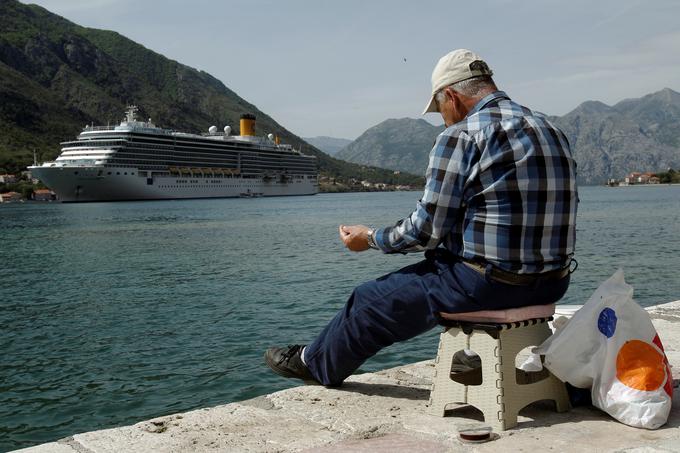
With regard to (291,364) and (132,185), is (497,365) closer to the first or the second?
(291,364)

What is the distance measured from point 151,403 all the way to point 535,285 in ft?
12.0

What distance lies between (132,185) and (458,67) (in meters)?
74.6

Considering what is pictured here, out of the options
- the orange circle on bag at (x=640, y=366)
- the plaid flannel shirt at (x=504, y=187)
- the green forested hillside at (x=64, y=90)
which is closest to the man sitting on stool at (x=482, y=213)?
the plaid flannel shirt at (x=504, y=187)

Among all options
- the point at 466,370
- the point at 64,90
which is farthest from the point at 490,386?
the point at 64,90

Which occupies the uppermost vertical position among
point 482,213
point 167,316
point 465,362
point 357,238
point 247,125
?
point 247,125

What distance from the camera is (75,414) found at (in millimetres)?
5090

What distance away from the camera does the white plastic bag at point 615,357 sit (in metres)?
2.54

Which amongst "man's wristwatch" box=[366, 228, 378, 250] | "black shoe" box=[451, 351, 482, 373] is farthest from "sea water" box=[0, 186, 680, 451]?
"man's wristwatch" box=[366, 228, 378, 250]

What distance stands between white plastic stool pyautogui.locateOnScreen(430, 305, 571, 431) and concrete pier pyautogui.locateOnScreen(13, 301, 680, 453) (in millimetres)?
76

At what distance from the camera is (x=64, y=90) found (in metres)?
144

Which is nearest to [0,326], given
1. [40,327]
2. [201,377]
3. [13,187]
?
[40,327]

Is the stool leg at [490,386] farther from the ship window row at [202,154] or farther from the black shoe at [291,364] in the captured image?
the ship window row at [202,154]

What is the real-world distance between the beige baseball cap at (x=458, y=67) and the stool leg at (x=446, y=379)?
1.05 meters

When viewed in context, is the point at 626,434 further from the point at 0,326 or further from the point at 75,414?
the point at 0,326
